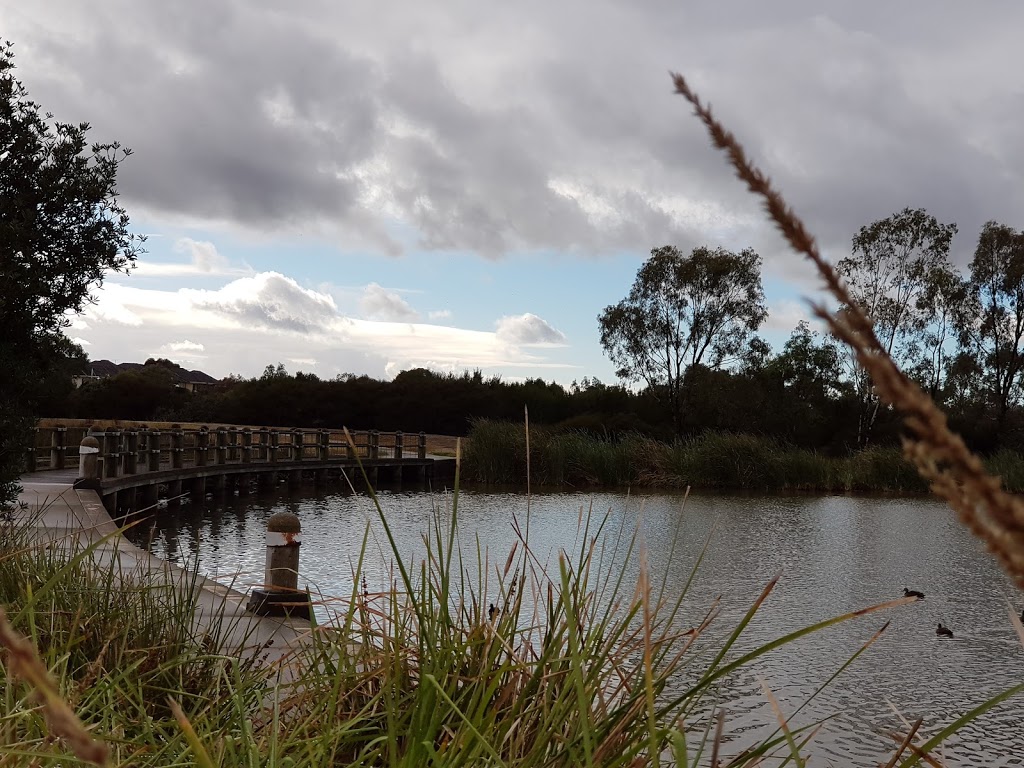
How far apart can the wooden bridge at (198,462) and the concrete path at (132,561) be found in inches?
22.3

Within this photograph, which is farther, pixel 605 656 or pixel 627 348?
pixel 627 348

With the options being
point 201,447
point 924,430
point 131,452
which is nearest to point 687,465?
point 201,447

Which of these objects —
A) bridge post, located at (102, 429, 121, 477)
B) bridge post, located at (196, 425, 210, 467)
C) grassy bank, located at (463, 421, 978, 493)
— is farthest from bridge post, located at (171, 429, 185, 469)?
grassy bank, located at (463, 421, 978, 493)

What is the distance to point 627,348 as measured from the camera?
35844mm

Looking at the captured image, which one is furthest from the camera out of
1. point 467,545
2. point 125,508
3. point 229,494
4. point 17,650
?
point 229,494

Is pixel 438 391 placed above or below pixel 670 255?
→ below

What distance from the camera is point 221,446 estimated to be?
18.0 m

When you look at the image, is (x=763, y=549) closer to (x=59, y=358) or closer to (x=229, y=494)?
(x=59, y=358)

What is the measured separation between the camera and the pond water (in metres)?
4.55

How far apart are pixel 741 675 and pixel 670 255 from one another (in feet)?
103

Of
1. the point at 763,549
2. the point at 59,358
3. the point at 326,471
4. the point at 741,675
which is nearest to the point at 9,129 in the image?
the point at 59,358

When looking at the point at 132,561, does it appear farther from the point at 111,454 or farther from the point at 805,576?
the point at 111,454

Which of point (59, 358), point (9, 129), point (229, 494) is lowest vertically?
point (229, 494)

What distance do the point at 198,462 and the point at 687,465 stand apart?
989 cm
